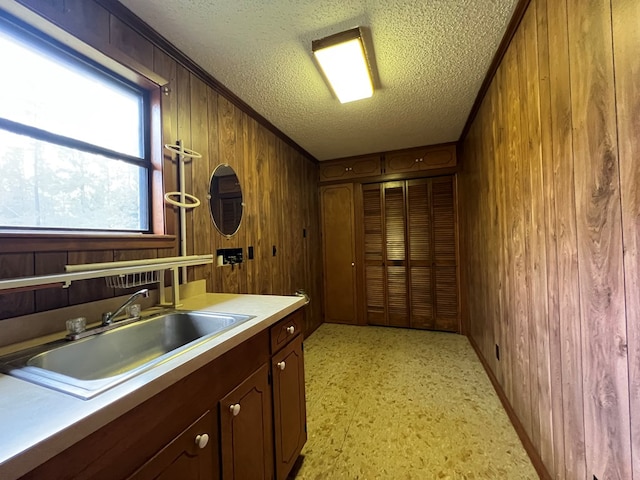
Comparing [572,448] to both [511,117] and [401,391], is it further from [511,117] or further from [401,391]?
[511,117]

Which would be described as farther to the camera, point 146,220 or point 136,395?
point 146,220

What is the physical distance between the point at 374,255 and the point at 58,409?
3.41m

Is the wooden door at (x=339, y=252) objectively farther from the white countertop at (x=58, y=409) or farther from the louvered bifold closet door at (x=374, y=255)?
the white countertop at (x=58, y=409)

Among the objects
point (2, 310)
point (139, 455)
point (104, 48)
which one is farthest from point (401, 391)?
point (104, 48)

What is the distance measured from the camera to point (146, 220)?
1.53 m

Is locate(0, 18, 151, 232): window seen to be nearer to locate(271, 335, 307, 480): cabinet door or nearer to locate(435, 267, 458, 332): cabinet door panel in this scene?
locate(271, 335, 307, 480): cabinet door

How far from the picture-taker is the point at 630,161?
769mm

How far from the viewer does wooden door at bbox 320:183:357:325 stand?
3.80 metres

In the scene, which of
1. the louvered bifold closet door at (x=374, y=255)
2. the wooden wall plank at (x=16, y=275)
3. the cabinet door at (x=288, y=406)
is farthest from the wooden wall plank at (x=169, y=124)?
the louvered bifold closet door at (x=374, y=255)

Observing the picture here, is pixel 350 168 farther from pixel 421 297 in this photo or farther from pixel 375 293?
pixel 421 297

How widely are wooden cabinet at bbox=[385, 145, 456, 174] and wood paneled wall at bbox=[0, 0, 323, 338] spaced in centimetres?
109

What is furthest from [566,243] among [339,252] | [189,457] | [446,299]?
[339,252]

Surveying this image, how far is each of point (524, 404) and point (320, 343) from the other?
6.59 feet

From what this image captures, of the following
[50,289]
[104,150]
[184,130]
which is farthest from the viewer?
[184,130]
